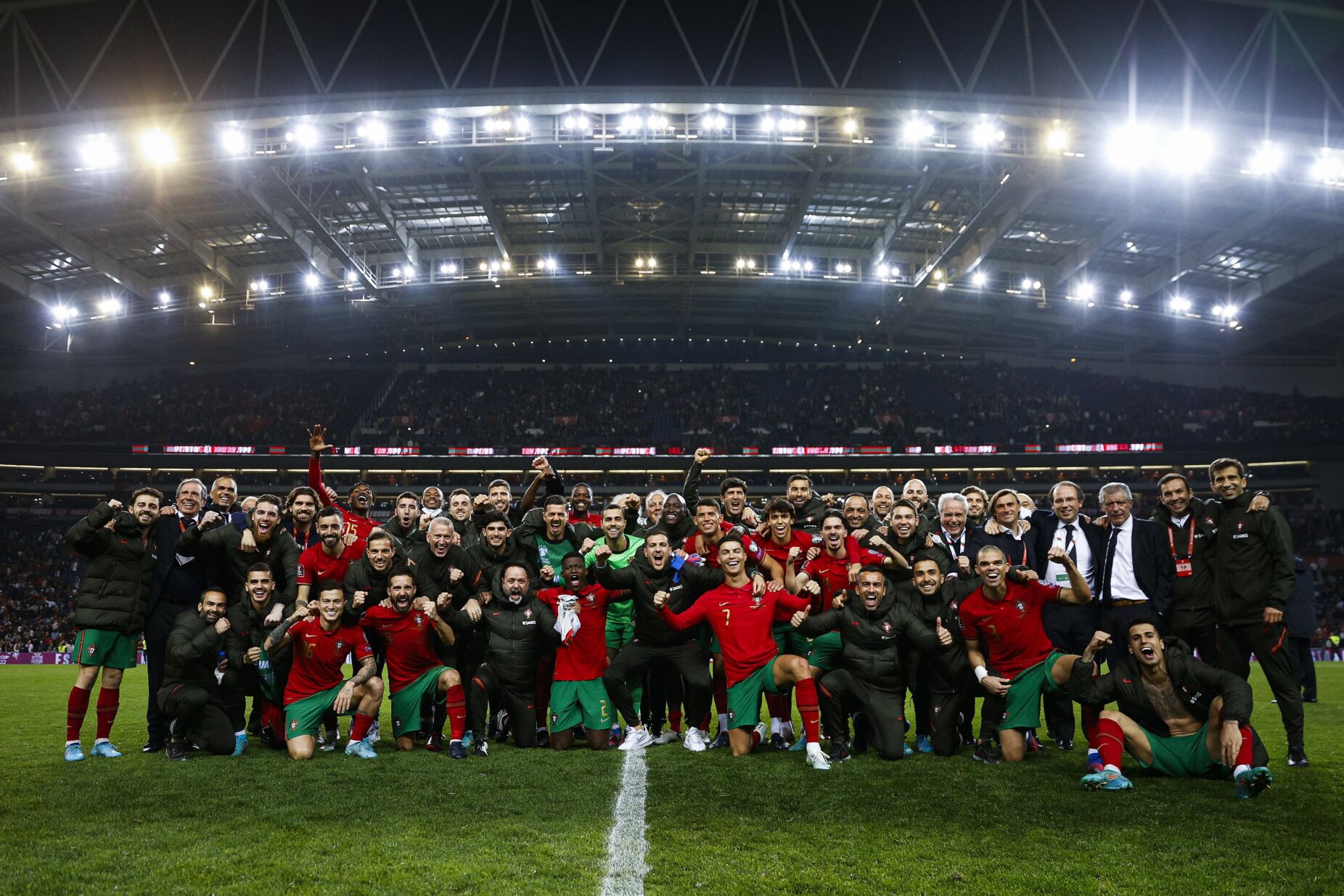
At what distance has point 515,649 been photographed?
24.6 ft

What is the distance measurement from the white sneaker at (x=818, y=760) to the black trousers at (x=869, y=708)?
1.40 feet

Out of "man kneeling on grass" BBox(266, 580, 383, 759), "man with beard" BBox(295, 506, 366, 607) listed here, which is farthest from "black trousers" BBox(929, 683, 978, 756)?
"man with beard" BBox(295, 506, 366, 607)

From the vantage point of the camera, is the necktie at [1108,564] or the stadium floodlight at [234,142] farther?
the stadium floodlight at [234,142]

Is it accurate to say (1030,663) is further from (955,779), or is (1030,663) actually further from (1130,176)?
(1130,176)

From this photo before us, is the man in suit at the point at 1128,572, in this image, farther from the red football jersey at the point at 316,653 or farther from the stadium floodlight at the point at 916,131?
the stadium floodlight at the point at 916,131

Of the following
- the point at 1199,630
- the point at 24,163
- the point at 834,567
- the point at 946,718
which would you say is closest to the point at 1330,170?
the point at 1199,630

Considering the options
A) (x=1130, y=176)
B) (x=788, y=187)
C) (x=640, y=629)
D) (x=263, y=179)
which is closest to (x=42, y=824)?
(x=640, y=629)

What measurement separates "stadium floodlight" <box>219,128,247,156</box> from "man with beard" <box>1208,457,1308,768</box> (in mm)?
21973

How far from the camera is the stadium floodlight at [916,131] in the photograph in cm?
2077

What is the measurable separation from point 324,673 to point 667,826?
3744 mm

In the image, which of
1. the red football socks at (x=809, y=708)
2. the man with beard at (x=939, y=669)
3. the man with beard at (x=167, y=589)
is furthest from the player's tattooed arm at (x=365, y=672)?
the man with beard at (x=939, y=669)

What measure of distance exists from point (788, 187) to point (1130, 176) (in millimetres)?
9313

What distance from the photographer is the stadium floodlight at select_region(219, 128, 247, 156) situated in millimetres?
20906

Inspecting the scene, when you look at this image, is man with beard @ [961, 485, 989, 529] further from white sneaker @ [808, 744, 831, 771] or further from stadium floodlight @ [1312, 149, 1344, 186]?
stadium floodlight @ [1312, 149, 1344, 186]
